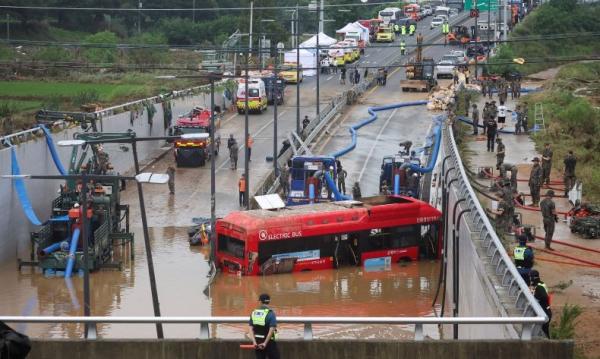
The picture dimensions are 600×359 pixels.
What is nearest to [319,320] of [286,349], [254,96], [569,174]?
[286,349]

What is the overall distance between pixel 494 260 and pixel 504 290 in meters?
2.42

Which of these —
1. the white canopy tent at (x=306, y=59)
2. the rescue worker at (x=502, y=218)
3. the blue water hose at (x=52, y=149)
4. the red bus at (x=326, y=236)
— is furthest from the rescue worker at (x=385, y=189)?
the white canopy tent at (x=306, y=59)

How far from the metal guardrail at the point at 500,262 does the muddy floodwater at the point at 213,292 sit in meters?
3.56

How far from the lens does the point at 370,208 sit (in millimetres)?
37438

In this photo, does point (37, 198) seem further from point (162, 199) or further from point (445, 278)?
point (445, 278)

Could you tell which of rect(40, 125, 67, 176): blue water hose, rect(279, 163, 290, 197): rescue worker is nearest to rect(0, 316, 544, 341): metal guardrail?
rect(40, 125, 67, 176): blue water hose

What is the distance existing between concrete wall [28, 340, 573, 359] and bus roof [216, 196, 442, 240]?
18.7 m

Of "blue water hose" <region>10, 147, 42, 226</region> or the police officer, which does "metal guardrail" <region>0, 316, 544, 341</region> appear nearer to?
the police officer

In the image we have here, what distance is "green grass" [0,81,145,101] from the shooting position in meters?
70.8

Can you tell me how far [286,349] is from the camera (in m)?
16.6

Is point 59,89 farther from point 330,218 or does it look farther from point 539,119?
point 330,218

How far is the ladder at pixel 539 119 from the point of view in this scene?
175 ft

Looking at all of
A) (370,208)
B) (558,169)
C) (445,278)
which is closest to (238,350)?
(445,278)

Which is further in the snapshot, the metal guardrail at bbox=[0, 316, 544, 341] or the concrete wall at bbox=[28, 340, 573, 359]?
the concrete wall at bbox=[28, 340, 573, 359]
